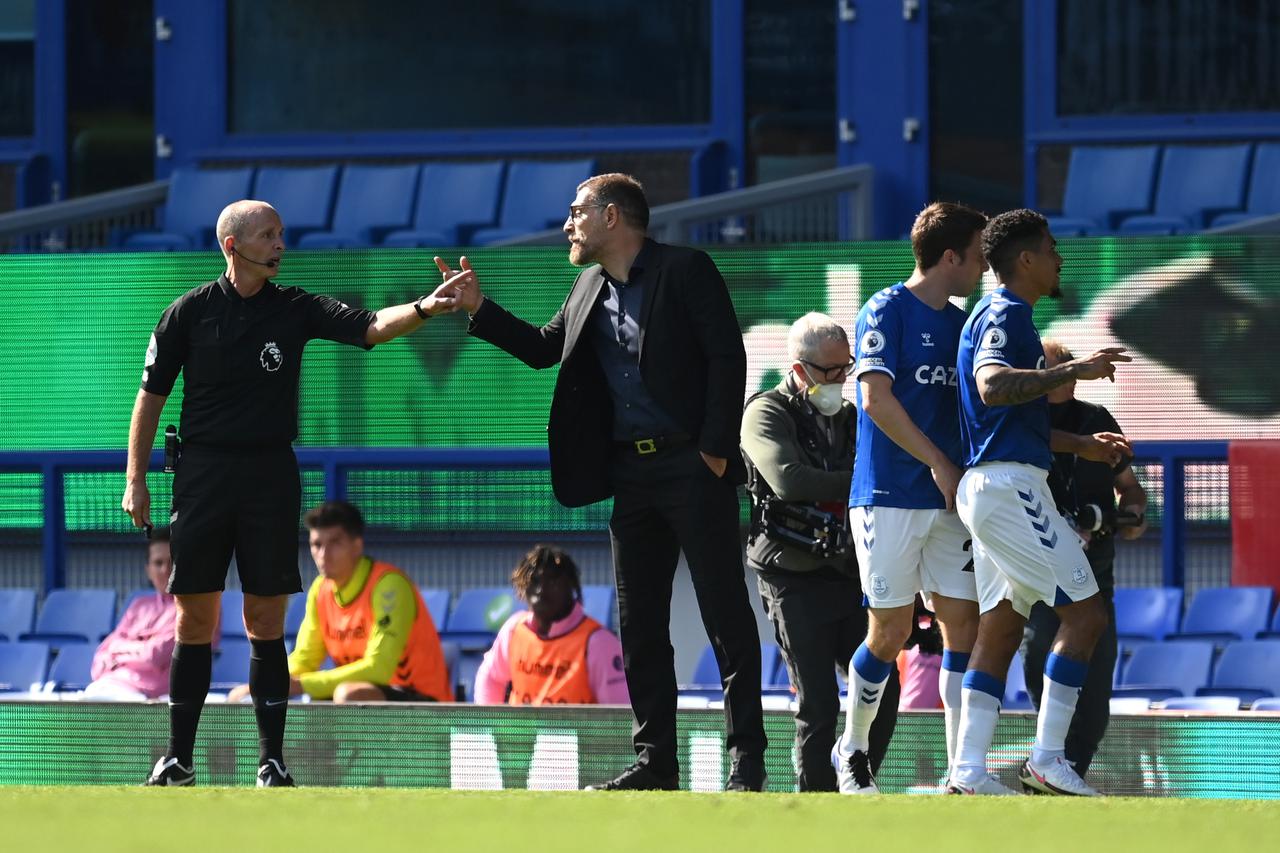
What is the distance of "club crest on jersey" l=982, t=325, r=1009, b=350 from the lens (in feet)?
17.6

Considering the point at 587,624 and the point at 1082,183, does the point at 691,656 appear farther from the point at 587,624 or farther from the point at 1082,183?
the point at 1082,183

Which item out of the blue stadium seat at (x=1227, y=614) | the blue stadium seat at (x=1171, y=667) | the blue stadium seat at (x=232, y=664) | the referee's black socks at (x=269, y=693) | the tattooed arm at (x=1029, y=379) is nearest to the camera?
the tattooed arm at (x=1029, y=379)

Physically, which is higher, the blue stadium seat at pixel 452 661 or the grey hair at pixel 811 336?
the grey hair at pixel 811 336

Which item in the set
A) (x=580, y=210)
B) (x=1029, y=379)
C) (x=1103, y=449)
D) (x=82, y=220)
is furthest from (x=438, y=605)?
(x=1029, y=379)

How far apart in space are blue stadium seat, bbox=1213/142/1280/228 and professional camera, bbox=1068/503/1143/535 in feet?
21.4

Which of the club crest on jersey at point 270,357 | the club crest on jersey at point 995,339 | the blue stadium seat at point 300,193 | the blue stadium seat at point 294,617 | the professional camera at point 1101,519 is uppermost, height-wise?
the blue stadium seat at point 300,193

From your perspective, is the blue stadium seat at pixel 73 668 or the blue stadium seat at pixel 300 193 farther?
the blue stadium seat at pixel 300 193

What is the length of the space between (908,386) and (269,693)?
197 cm

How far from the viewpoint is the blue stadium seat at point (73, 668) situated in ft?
32.1

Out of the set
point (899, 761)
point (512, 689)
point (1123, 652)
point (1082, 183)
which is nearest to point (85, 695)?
point (512, 689)

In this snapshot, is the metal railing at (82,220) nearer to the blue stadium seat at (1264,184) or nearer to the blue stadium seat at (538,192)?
the blue stadium seat at (538,192)

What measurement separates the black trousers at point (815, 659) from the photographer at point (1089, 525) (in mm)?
613

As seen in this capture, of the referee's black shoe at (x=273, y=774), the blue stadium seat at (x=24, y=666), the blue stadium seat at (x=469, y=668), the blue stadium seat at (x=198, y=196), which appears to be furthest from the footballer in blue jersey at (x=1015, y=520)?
the blue stadium seat at (x=198, y=196)

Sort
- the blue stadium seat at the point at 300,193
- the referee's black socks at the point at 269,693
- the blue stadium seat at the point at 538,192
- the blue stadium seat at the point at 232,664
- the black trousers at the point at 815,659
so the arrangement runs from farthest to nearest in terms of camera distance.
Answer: the blue stadium seat at the point at 300,193 < the blue stadium seat at the point at 538,192 < the blue stadium seat at the point at 232,664 < the black trousers at the point at 815,659 < the referee's black socks at the point at 269,693
